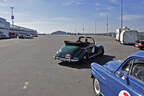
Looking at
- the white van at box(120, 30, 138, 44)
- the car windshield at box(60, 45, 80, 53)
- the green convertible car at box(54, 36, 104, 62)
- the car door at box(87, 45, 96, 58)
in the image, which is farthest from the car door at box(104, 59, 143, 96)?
the white van at box(120, 30, 138, 44)

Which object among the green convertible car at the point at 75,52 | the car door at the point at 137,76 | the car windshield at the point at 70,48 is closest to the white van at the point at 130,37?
the green convertible car at the point at 75,52

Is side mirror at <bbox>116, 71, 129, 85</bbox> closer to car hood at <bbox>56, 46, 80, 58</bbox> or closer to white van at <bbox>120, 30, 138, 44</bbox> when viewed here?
car hood at <bbox>56, 46, 80, 58</bbox>

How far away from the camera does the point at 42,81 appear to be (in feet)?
16.8

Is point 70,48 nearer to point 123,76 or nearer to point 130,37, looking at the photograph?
point 123,76

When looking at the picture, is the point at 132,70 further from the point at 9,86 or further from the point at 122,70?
the point at 9,86

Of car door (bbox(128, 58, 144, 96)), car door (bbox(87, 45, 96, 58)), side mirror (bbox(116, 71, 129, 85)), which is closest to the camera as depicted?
car door (bbox(128, 58, 144, 96))

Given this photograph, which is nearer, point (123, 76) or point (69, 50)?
point (123, 76)

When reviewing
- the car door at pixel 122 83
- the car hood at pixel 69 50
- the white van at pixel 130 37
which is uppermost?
the white van at pixel 130 37

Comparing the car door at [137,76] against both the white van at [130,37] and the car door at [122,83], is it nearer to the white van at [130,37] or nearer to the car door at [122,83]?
the car door at [122,83]

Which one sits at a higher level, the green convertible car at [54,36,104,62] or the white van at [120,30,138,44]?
the white van at [120,30,138,44]

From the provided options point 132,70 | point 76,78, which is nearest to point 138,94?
point 132,70

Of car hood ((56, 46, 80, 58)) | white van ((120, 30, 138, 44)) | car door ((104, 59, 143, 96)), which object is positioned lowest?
car door ((104, 59, 143, 96))

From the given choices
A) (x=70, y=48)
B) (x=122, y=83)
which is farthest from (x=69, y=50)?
(x=122, y=83)

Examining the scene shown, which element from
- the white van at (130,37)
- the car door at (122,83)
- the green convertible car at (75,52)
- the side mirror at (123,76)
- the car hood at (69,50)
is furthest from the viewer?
the white van at (130,37)
